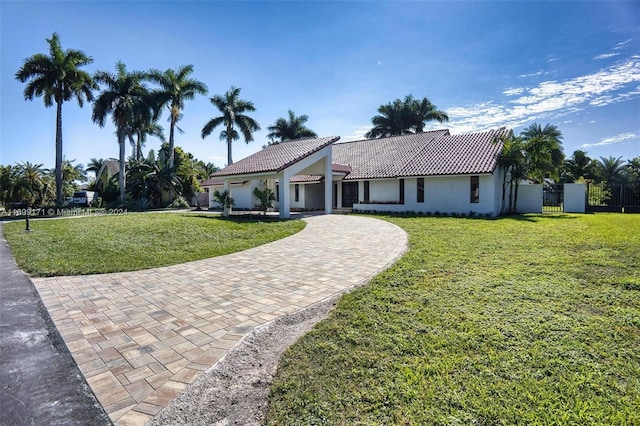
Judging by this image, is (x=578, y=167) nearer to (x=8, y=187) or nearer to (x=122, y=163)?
(x=122, y=163)

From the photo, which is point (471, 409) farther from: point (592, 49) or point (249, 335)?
point (592, 49)

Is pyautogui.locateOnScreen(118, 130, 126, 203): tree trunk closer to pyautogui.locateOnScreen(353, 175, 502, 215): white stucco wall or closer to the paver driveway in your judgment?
→ pyautogui.locateOnScreen(353, 175, 502, 215): white stucco wall

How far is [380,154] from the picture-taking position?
26.3m

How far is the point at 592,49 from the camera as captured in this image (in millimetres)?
14594

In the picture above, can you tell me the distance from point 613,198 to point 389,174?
15298 millimetres

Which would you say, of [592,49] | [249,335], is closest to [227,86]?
[592,49]

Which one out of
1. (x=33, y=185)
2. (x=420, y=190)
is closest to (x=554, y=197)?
(x=420, y=190)

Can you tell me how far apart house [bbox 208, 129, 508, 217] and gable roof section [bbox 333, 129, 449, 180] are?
3.1 inches

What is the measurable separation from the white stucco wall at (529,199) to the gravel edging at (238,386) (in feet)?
73.0

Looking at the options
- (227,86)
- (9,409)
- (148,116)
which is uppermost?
(227,86)

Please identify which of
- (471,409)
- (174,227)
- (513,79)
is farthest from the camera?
(513,79)

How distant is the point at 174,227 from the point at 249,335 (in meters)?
11.6

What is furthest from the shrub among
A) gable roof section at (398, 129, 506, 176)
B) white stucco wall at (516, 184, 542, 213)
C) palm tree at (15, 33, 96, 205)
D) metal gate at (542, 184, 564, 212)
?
metal gate at (542, 184, 564, 212)

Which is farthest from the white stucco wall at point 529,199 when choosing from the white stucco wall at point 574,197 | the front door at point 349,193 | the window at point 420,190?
the front door at point 349,193
